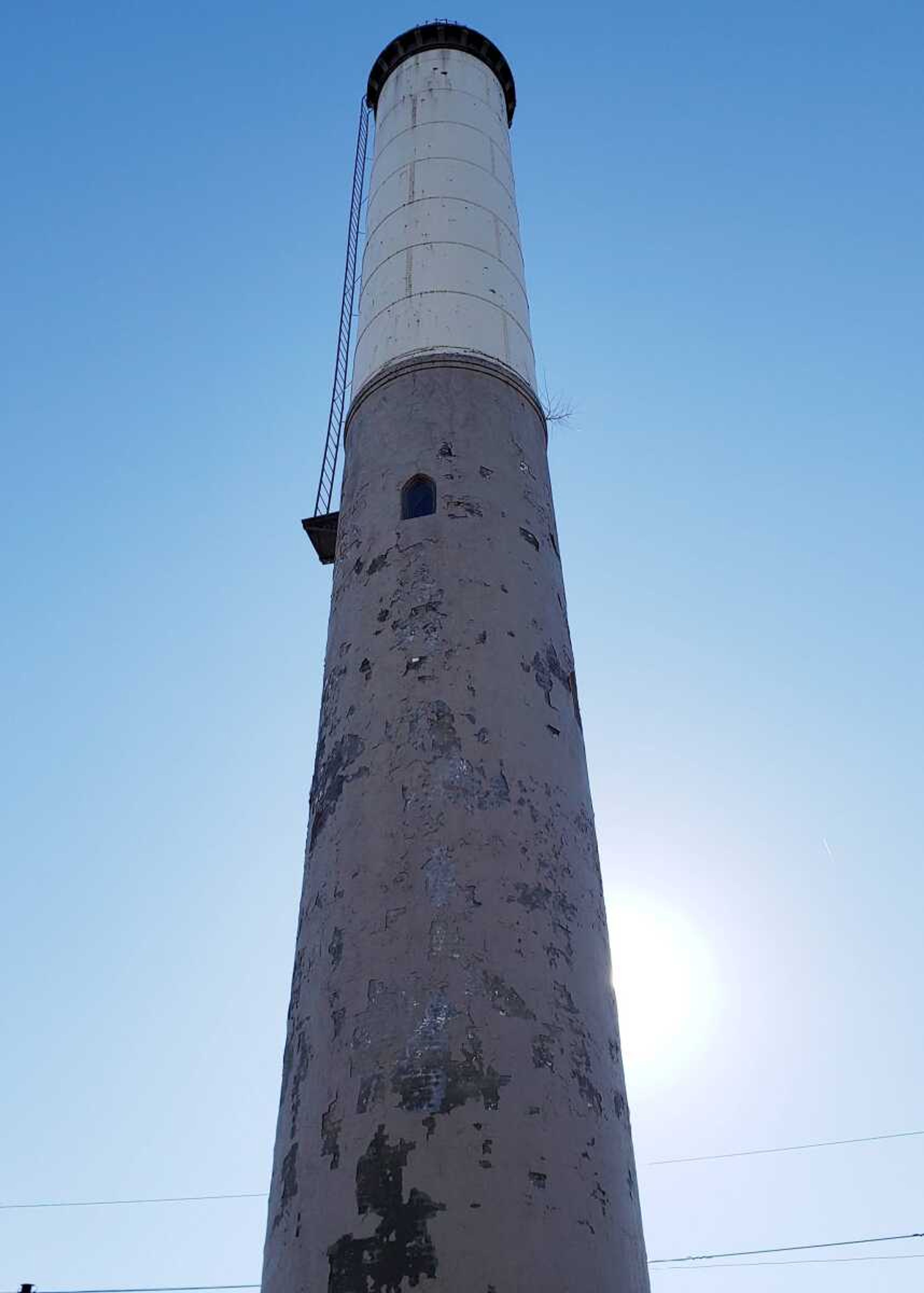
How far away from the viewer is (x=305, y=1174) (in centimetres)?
660

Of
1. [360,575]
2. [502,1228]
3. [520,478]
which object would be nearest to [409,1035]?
[502,1228]

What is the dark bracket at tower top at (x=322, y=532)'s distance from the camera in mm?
12641

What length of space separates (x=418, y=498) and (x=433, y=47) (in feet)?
25.2

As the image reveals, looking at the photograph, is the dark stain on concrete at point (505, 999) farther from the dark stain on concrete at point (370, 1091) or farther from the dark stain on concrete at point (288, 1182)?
the dark stain on concrete at point (288, 1182)

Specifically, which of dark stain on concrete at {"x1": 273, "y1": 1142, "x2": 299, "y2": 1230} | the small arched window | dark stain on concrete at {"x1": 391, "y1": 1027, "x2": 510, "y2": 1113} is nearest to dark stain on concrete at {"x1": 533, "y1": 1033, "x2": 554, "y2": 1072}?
dark stain on concrete at {"x1": 391, "y1": 1027, "x2": 510, "y2": 1113}

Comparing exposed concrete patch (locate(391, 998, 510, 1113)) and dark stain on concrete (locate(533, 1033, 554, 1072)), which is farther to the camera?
dark stain on concrete (locate(533, 1033, 554, 1072))

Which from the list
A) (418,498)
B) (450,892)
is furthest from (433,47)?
(450,892)

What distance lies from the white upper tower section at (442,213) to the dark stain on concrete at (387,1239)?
23.1 ft

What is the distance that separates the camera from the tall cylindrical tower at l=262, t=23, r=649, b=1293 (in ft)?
20.3

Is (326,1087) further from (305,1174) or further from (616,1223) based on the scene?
(616,1223)

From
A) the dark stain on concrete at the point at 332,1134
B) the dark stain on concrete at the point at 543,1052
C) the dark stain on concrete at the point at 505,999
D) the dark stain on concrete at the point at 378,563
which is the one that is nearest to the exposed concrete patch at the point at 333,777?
the dark stain on concrete at the point at 378,563

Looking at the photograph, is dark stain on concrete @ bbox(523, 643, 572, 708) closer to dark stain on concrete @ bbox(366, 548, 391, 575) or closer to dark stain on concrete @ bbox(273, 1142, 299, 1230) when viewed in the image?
dark stain on concrete @ bbox(366, 548, 391, 575)

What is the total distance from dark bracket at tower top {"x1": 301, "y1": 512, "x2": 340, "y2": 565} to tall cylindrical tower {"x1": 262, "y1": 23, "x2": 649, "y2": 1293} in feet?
5.21

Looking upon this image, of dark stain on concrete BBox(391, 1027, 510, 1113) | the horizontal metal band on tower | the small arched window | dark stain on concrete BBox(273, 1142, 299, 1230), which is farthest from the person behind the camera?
the horizontal metal band on tower
